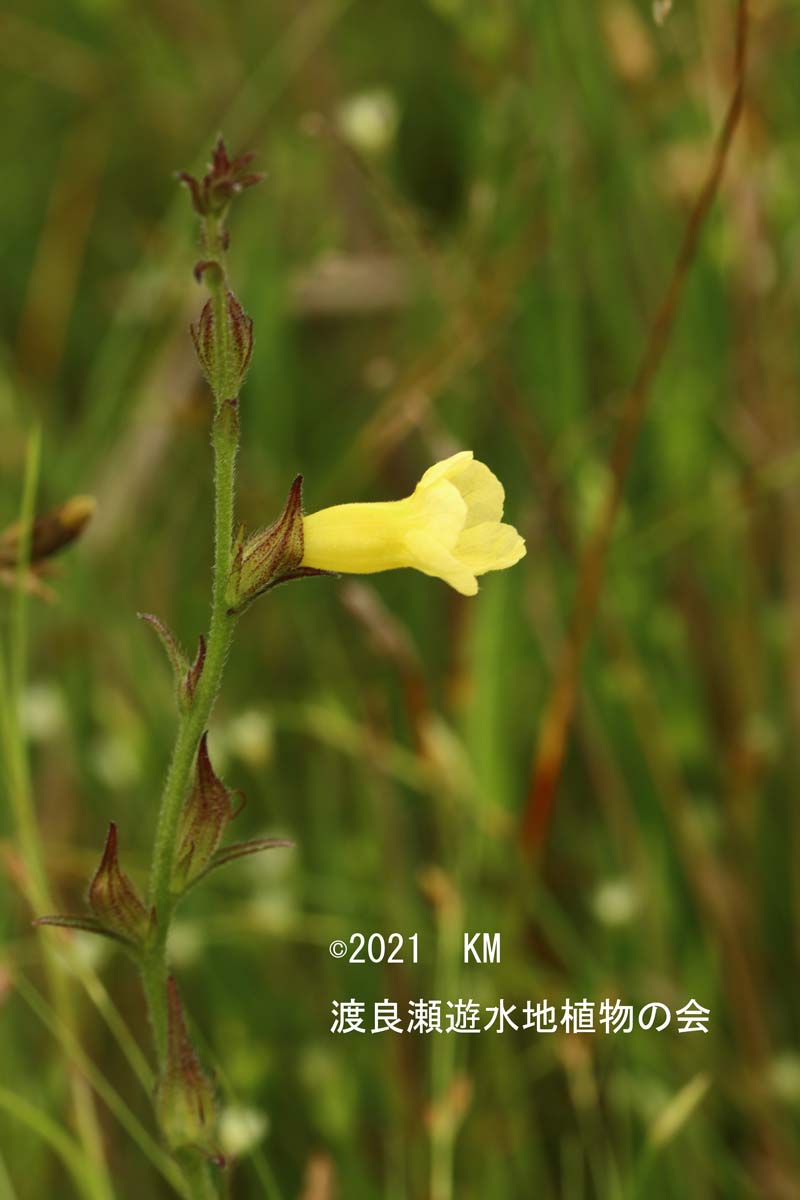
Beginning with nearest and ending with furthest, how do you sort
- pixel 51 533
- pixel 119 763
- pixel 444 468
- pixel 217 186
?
1. pixel 217 186
2. pixel 444 468
3. pixel 51 533
4. pixel 119 763

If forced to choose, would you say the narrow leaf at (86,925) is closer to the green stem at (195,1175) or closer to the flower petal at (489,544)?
the green stem at (195,1175)

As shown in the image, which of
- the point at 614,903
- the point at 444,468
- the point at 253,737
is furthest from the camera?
the point at 253,737

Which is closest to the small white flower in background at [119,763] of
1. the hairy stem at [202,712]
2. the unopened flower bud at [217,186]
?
the hairy stem at [202,712]

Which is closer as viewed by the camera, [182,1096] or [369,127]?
[182,1096]

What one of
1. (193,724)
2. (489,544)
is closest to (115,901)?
A: (193,724)

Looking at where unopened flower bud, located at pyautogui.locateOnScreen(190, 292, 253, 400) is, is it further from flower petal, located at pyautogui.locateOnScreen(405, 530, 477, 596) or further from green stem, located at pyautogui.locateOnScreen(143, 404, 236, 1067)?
flower petal, located at pyautogui.locateOnScreen(405, 530, 477, 596)

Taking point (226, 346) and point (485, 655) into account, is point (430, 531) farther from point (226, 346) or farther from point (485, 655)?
point (485, 655)
